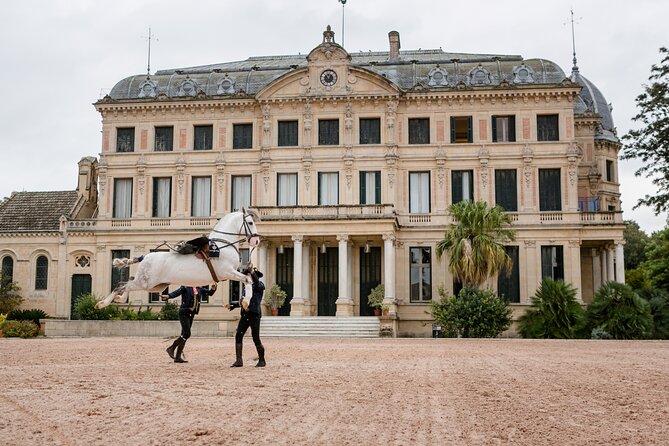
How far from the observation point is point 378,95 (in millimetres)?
45719

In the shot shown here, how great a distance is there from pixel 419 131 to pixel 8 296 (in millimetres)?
26910

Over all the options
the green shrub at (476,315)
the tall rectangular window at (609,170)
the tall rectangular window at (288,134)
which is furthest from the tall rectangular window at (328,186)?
the tall rectangular window at (609,170)

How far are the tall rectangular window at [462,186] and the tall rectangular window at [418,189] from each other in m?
1.54

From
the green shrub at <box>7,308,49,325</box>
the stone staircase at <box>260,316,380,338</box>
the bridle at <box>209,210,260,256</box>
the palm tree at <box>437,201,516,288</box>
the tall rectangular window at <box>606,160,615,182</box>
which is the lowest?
the stone staircase at <box>260,316,380,338</box>

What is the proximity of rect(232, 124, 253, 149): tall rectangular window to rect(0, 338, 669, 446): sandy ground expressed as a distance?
31.8m

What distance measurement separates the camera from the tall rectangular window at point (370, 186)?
151 feet

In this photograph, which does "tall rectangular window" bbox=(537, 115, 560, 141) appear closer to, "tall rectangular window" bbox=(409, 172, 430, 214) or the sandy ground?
"tall rectangular window" bbox=(409, 172, 430, 214)

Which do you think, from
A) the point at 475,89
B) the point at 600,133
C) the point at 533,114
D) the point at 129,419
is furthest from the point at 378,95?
the point at 129,419

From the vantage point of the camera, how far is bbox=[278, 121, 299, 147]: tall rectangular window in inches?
1852

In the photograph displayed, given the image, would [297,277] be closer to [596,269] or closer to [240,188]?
[240,188]

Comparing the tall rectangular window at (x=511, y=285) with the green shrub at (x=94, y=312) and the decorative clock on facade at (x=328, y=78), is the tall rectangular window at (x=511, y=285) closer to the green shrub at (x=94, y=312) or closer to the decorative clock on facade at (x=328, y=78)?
the decorative clock on facade at (x=328, y=78)

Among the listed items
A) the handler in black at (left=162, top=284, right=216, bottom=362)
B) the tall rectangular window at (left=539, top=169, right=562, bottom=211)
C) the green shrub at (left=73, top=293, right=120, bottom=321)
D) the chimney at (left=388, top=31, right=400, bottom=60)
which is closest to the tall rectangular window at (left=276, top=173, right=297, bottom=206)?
the green shrub at (left=73, top=293, right=120, bottom=321)

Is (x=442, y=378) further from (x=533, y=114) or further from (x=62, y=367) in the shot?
(x=533, y=114)

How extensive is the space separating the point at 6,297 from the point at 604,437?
1771 inches
